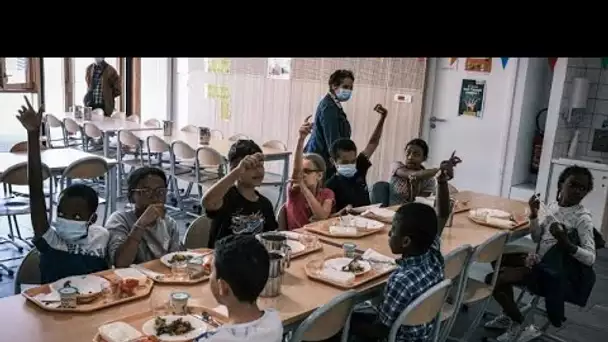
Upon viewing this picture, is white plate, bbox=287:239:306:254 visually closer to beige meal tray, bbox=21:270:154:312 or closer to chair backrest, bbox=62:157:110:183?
beige meal tray, bbox=21:270:154:312

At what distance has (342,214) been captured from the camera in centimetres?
320

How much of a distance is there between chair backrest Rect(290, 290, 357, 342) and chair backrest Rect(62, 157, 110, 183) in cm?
272

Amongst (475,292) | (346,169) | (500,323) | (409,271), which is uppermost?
(346,169)

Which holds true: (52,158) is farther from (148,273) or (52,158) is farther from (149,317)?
(149,317)

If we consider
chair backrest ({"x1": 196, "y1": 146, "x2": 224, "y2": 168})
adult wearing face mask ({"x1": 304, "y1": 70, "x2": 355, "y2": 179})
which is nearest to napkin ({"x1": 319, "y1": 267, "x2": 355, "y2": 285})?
adult wearing face mask ({"x1": 304, "y1": 70, "x2": 355, "y2": 179})

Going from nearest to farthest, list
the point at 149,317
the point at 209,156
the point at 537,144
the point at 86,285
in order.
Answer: the point at 149,317 → the point at 86,285 → the point at 209,156 → the point at 537,144

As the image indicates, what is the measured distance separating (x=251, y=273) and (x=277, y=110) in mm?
5515

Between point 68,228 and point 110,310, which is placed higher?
point 68,228

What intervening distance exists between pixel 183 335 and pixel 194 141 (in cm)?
380

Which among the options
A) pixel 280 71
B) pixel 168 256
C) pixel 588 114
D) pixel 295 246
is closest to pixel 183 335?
pixel 168 256

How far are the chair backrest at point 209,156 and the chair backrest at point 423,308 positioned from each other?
2926 mm

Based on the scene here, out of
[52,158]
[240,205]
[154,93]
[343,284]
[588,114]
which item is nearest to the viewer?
[343,284]

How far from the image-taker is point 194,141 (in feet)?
17.6

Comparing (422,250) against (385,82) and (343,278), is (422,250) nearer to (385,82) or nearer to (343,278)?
(343,278)
